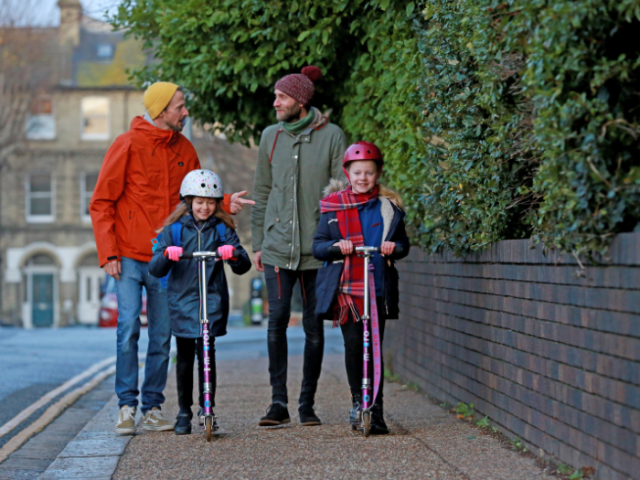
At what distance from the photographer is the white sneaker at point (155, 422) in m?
6.18

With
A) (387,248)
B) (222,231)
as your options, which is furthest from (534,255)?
(222,231)

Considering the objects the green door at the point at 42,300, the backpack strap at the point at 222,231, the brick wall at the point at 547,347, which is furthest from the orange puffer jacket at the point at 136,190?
the green door at the point at 42,300

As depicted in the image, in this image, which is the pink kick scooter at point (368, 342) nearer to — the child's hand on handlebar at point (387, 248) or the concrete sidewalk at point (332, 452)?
the child's hand on handlebar at point (387, 248)

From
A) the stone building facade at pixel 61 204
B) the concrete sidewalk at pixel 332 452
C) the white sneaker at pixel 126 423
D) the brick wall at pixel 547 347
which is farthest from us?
the stone building facade at pixel 61 204

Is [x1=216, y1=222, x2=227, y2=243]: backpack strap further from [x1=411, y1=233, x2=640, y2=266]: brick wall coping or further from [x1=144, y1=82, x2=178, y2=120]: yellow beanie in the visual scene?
[x1=411, y1=233, x2=640, y2=266]: brick wall coping

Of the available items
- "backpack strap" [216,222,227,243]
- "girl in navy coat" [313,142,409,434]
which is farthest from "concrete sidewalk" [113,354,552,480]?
"backpack strap" [216,222,227,243]

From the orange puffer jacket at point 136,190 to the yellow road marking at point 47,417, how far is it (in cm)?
145

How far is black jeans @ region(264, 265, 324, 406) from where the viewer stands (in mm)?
6125

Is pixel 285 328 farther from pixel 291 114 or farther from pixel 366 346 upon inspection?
pixel 291 114

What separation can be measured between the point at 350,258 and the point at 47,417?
3702 millimetres

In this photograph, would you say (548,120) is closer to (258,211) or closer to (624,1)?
(624,1)

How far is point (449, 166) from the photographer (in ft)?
20.5

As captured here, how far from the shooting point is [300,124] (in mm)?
6203

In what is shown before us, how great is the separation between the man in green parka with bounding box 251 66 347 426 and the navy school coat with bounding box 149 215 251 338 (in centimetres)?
36
